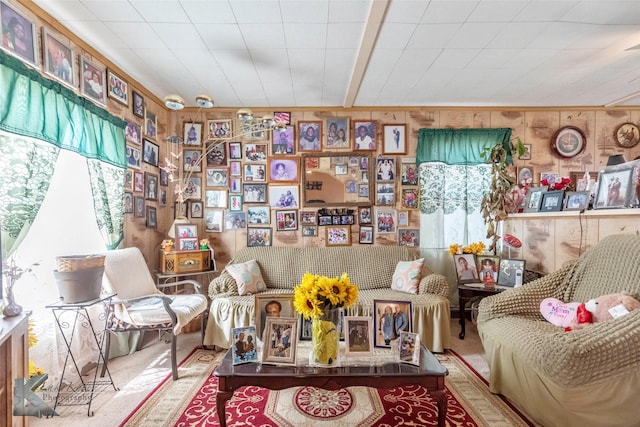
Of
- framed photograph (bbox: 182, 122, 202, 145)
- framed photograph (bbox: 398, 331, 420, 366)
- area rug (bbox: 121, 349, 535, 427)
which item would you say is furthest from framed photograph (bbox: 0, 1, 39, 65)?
framed photograph (bbox: 398, 331, 420, 366)

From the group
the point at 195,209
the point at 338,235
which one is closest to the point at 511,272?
the point at 338,235

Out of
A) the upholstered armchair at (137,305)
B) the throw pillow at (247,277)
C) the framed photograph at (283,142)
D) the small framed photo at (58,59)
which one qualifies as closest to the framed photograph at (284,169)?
the framed photograph at (283,142)

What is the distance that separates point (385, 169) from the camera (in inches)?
157

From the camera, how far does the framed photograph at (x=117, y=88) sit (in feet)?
9.35

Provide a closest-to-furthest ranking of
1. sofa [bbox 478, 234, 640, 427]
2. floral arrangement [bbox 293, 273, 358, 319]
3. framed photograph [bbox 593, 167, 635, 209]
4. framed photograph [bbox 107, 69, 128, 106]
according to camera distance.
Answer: sofa [bbox 478, 234, 640, 427] → floral arrangement [bbox 293, 273, 358, 319] → framed photograph [bbox 593, 167, 635, 209] → framed photograph [bbox 107, 69, 128, 106]

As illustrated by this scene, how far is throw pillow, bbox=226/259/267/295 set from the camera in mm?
3135

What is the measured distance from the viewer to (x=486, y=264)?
10.9ft

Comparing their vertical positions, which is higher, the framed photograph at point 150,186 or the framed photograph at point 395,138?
the framed photograph at point 395,138

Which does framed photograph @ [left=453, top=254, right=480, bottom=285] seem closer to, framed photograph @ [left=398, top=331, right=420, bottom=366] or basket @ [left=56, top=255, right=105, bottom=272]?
framed photograph @ [left=398, top=331, right=420, bottom=366]

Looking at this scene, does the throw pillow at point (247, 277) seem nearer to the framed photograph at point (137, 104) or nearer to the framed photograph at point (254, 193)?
the framed photograph at point (254, 193)

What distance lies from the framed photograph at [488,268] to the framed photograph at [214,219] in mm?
3176

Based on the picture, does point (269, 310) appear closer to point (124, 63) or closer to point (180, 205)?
point (180, 205)

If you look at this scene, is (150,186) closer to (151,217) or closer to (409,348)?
(151,217)

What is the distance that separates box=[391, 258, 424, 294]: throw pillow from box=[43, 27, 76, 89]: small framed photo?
3.45 metres
